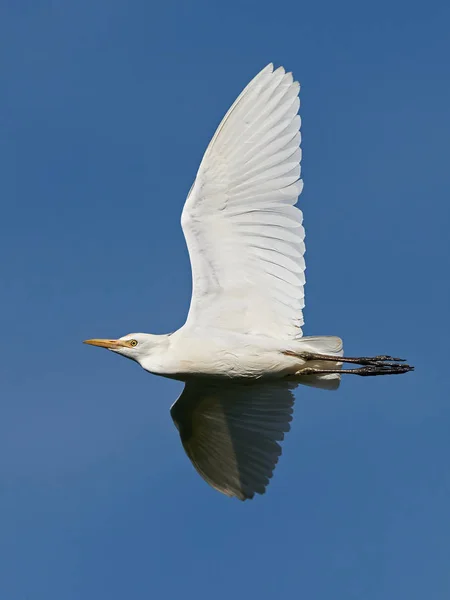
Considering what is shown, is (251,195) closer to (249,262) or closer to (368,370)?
(249,262)

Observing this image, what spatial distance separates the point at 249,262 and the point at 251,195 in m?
0.87

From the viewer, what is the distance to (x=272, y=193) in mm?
16719

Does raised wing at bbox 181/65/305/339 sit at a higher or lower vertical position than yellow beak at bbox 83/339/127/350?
higher

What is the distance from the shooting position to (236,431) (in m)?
18.3

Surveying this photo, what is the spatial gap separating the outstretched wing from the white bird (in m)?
0.75

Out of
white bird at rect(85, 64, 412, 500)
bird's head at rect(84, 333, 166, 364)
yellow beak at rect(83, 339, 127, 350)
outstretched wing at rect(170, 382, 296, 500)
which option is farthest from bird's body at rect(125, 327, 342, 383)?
outstretched wing at rect(170, 382, 296, 500)

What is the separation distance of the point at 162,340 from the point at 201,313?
2.13ft

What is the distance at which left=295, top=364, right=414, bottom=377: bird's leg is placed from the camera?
56.4 feet

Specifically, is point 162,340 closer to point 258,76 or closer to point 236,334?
point 236,334

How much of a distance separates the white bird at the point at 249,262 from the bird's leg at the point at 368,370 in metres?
0.03

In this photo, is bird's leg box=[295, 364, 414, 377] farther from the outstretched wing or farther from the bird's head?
the bird's head

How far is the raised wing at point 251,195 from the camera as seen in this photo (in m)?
16.7

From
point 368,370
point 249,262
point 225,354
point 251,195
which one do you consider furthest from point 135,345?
point 368,370

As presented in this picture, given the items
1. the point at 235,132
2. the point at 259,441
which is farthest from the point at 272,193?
the point at 259,441
